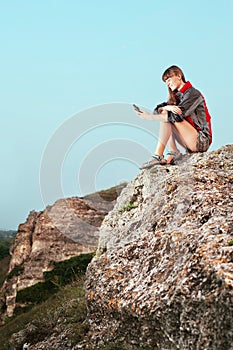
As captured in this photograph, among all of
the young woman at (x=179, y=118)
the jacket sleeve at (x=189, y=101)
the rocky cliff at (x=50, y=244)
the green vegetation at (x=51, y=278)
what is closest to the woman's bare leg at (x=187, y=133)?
the young woman at (x=179, y=118)

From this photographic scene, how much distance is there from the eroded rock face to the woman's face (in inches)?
72.3

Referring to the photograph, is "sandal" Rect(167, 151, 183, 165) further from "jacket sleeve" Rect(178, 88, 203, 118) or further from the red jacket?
"jacket sleeve" Rect(178, 88, 203, 118)

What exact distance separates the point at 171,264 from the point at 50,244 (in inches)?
1013

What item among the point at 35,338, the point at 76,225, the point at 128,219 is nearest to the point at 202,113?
the point at 128,219

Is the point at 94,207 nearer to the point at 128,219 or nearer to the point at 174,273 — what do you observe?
the point at 128,219

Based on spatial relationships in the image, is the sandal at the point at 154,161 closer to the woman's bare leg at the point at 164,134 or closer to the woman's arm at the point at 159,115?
the woman's bare leg at the point at 164,134

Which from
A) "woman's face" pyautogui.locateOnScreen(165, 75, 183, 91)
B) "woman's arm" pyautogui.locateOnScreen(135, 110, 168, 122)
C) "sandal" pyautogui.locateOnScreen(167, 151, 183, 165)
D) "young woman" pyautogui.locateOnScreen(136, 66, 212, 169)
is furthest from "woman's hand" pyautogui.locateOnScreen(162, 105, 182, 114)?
"sandal" pyautogui.locateOnScreen(167, 151, 183, 165)

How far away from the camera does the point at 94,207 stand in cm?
3344

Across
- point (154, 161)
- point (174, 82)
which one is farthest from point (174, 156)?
point (174, 82)

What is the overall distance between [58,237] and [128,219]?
74.4ft

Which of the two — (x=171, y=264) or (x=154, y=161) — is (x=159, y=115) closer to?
(x=154, y=161)

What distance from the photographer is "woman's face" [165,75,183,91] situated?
10.7 m

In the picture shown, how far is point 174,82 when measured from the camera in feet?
35.0

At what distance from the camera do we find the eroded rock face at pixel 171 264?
646 centimetres
